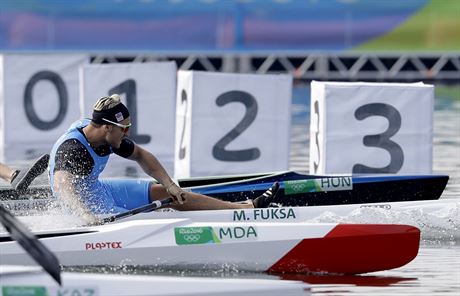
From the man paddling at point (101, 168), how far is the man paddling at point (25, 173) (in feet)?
1.68

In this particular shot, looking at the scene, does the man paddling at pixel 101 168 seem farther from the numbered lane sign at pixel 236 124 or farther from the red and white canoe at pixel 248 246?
the numbered lane sign at pixel 236 124

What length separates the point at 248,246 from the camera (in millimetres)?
11070

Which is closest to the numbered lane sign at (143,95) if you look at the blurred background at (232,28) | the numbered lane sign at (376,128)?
the numbered lane sign at (376,128)

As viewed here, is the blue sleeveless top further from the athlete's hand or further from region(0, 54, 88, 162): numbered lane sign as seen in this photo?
region(0, 54, 88, 162): numbered lane sign

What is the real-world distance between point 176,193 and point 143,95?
22.5 ft

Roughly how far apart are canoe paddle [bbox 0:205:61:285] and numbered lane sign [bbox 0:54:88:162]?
1191 centimetres

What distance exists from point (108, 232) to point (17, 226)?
260 cm

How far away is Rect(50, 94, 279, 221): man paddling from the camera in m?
11.6

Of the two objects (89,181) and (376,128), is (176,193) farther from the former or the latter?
(376,128)

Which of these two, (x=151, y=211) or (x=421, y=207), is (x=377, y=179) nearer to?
(x=421, y=207)

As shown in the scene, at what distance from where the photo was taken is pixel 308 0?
32062 millimetres

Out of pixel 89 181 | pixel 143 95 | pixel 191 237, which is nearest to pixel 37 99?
pixel 143 95

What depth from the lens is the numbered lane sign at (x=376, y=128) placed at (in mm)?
15336

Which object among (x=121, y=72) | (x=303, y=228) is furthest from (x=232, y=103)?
(x=303, y=228)
